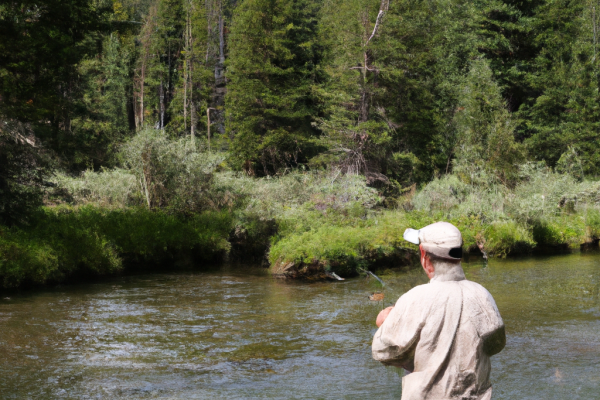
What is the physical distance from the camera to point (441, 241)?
8.77 ft

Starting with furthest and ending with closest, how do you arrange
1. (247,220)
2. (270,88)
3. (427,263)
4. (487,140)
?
(270,88) < (487,140) < (247,220) < (427,263)

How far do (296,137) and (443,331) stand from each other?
1248 inches

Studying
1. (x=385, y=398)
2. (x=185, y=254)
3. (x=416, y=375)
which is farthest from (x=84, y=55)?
(x=416, y=375)

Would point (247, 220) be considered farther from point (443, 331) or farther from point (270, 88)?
point (270, 88)

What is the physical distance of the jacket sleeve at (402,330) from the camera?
2.61 m

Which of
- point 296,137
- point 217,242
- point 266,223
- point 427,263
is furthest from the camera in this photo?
point 296,137

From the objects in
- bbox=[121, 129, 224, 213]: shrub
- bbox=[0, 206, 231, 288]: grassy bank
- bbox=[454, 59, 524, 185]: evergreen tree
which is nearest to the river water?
bbox=[0, 206, 231, 288]: grassy bank

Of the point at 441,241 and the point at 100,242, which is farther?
the point at 100,242

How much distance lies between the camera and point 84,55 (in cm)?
1666

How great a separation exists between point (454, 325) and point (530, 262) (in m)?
17.2

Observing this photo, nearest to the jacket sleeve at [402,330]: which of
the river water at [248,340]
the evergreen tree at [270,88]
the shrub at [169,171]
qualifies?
the river water at [248,340]

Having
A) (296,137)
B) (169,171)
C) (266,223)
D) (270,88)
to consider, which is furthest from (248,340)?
(270,88)

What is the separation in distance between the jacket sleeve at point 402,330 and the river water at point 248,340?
4.99 m

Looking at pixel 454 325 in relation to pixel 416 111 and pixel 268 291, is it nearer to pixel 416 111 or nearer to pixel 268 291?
pixel 268 291
